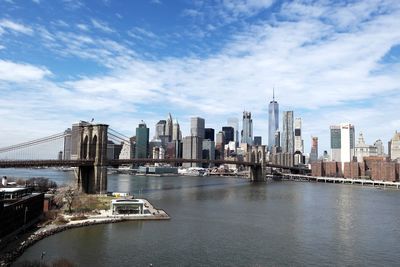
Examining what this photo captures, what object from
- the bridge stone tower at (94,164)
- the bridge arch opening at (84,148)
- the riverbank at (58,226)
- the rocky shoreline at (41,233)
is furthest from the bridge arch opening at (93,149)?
the rocky shoreline at (41,233)

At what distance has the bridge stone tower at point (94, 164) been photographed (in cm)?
6600

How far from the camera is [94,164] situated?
66.8 meters

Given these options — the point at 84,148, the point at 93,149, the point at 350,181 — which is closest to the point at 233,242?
the point at 93,149

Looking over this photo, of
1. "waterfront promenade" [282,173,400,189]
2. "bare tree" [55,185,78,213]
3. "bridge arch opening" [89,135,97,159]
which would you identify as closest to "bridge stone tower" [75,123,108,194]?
"bridge arch opening" [89,135,97,159]

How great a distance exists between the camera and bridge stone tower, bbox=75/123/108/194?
6600 centimetres

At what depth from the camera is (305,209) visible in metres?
59.1

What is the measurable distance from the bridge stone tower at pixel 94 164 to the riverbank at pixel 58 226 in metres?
17.5

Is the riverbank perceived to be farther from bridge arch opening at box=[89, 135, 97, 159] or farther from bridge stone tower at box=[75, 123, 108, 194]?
bridge arch opening at box=[89, 135, 97, 159]

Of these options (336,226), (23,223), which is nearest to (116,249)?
(23,223)

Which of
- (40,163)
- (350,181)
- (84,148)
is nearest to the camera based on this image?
(40,163)

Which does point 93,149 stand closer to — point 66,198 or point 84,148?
point 84,148

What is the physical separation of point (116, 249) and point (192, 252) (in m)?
6.05

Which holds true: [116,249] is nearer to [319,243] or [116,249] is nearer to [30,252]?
[30,252]

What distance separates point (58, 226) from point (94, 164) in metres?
30.0
